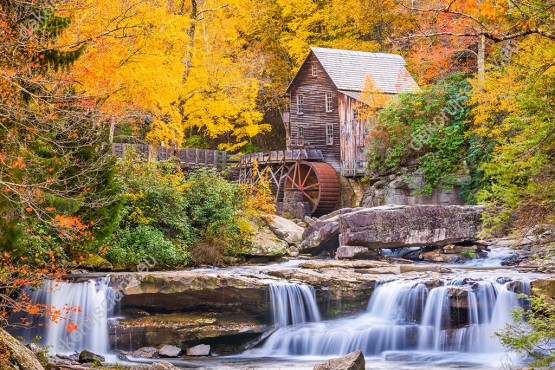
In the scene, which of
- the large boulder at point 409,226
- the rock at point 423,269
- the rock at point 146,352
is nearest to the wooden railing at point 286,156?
the large boulder at point 409,226

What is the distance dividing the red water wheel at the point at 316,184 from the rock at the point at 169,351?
20082 millimetres

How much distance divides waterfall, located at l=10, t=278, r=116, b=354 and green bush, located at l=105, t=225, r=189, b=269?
8.56ft

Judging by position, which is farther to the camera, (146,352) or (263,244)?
(263,244)

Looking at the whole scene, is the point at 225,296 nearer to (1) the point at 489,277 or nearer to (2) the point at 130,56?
(1) the point at 489,277

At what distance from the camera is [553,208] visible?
9938 millimetres

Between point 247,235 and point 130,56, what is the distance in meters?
6.59

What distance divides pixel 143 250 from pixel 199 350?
443 centimetres

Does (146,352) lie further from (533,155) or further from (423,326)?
(533,155)

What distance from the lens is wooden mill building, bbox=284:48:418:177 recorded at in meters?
34.7

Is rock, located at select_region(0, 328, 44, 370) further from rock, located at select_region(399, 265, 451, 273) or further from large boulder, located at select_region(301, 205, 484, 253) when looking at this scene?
large boulder, located at select_region(301, 205, 484, 253)

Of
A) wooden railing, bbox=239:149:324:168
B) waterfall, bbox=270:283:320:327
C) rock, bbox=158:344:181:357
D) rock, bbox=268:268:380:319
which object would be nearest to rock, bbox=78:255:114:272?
rock, bbox=158:344:181:357

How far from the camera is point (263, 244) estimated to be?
2172 centimetres

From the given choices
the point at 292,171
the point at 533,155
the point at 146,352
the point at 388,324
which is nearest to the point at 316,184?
the point at 292,171

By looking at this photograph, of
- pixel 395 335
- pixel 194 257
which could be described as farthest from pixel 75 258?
pixel 395 335
